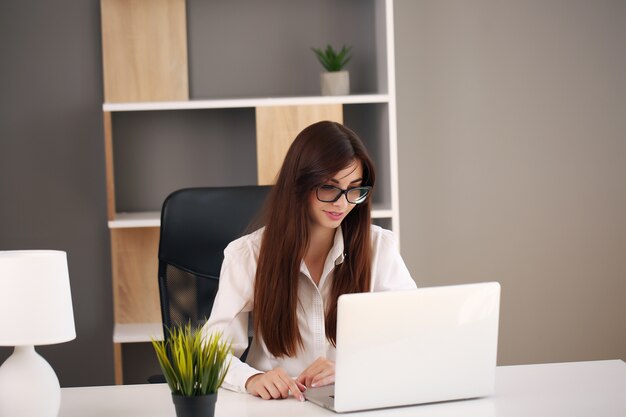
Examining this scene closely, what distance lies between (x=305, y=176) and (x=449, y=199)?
173 centimetres

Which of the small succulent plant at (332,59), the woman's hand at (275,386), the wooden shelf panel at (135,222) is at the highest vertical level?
the small succulent plant at (332,59)

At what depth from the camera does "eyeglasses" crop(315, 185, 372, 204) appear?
211 centimetres

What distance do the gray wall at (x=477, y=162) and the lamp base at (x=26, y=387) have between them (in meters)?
1.97

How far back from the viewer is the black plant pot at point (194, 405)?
1.65 metres

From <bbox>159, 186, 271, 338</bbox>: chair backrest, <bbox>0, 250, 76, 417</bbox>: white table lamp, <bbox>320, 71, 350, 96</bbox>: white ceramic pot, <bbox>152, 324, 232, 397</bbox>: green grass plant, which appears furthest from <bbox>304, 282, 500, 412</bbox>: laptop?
<bbox>320, 71, 350, 96</bbox>: white ceramic pot

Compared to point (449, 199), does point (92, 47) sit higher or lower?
higher

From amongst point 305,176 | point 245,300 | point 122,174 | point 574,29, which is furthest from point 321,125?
point 574,29

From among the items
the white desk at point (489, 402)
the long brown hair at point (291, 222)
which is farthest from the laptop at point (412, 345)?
the long brown hair at point (291, 222)

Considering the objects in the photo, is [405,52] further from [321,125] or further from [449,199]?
[321,125]

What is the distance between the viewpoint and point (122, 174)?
143 inches

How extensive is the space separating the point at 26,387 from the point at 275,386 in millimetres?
511

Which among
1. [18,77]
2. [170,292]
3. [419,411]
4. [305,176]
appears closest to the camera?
[419,411]

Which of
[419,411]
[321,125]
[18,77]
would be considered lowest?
[419,411]

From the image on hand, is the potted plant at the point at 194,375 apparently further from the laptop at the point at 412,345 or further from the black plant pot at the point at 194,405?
the laptop at the point at 412,345
